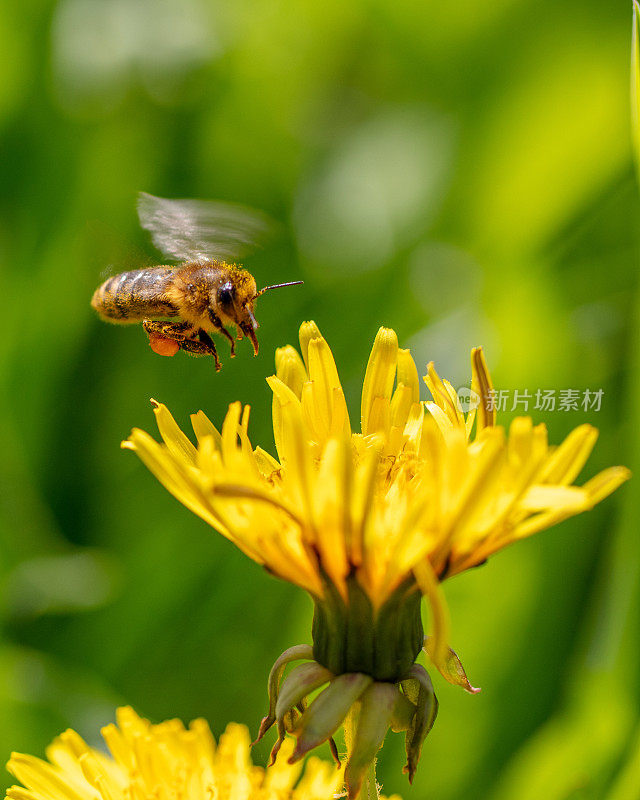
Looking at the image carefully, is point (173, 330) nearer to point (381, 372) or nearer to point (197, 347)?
point (197, 347)

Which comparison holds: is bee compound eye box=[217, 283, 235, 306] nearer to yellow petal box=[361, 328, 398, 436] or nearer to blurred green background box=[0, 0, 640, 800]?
yellow petal box=[361, 328, 398, 436]

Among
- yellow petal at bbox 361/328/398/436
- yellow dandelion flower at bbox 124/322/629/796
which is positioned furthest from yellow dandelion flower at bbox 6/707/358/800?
yellow petal at bbox 361/328/398/436

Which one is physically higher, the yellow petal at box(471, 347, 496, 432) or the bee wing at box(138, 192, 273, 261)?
the bee wing at box(138, 192, 273, 261)

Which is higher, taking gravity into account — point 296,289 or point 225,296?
point 296,289

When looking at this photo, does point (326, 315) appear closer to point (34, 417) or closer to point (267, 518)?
point (34, 417)

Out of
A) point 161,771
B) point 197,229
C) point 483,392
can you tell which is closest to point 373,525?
point 483,392

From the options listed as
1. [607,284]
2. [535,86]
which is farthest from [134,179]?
[607,284]
